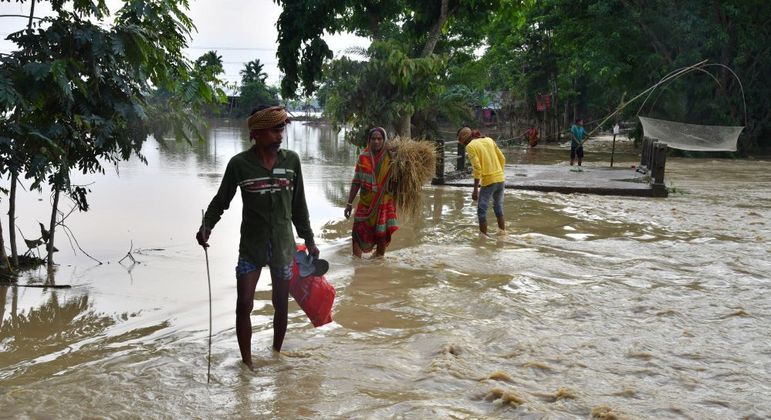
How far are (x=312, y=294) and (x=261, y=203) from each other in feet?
2.68

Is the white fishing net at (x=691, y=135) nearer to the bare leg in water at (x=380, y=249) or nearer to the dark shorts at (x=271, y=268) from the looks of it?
the bare leg in water at (x=380, y=249)

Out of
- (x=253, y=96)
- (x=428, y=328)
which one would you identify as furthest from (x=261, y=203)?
(x=253, y=96)

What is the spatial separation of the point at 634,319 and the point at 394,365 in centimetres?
210

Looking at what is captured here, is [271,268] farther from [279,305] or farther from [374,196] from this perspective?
[374,196]

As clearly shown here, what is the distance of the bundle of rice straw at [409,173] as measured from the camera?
26.4 feet

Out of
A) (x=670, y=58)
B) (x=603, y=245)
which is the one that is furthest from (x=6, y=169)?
(x=670, y=58)

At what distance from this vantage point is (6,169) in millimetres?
6262

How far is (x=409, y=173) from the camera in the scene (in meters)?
8.10

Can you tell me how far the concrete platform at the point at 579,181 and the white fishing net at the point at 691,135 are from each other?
133cm

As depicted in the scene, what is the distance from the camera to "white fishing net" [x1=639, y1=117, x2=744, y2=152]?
63.9ft

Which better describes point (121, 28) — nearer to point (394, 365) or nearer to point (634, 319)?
point (394, 365)

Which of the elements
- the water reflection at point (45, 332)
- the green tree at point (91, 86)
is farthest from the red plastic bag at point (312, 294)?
the green tree at point (91, 86)

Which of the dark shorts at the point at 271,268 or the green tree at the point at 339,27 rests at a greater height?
the green tree at the point at 339,27

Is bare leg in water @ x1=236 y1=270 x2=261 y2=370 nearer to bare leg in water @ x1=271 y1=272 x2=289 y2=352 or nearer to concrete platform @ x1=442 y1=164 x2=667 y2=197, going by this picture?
bare leg in water @ x1=271 y1=272 x2=289 y2=352
